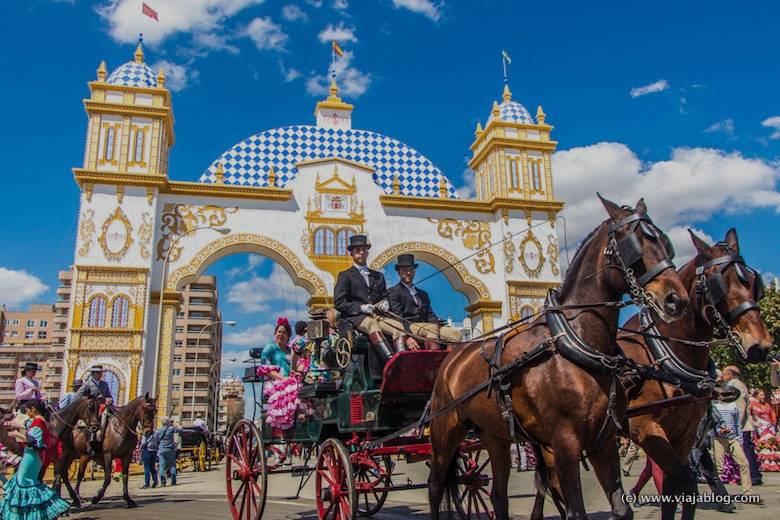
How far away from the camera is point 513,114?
81.9 feet

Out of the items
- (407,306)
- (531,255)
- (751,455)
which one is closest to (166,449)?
(407,306)

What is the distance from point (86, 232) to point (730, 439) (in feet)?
60.8

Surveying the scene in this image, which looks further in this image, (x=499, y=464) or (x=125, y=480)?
(x=125, y=480)

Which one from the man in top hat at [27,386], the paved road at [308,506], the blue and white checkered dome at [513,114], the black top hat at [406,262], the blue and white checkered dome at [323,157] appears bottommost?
the paved road at [308,506]

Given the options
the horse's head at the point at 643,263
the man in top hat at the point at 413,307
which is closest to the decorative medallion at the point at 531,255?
the man in top hat at the point at 413,307

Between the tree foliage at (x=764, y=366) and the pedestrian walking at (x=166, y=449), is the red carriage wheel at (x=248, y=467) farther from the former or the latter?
the tree foliage at (x=764, y=366)

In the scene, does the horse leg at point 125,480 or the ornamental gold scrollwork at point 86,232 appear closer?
the horse leg at point 125,480

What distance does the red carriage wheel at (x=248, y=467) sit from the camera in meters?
6.42

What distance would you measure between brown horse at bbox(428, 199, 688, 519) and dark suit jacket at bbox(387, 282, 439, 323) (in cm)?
206

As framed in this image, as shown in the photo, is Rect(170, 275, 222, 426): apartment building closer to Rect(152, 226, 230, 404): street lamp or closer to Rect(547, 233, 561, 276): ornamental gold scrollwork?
Rect(152, 226, 230, 404): street lamp

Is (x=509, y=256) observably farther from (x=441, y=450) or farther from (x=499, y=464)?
(x=499, y=464)

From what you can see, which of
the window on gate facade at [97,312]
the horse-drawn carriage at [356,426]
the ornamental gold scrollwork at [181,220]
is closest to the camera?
the horse-drawn carriage at [356,426]

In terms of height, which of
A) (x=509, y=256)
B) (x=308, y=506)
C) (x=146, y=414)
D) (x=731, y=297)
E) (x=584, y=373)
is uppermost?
(x=509, y=256)

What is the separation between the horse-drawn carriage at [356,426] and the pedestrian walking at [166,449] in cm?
891
